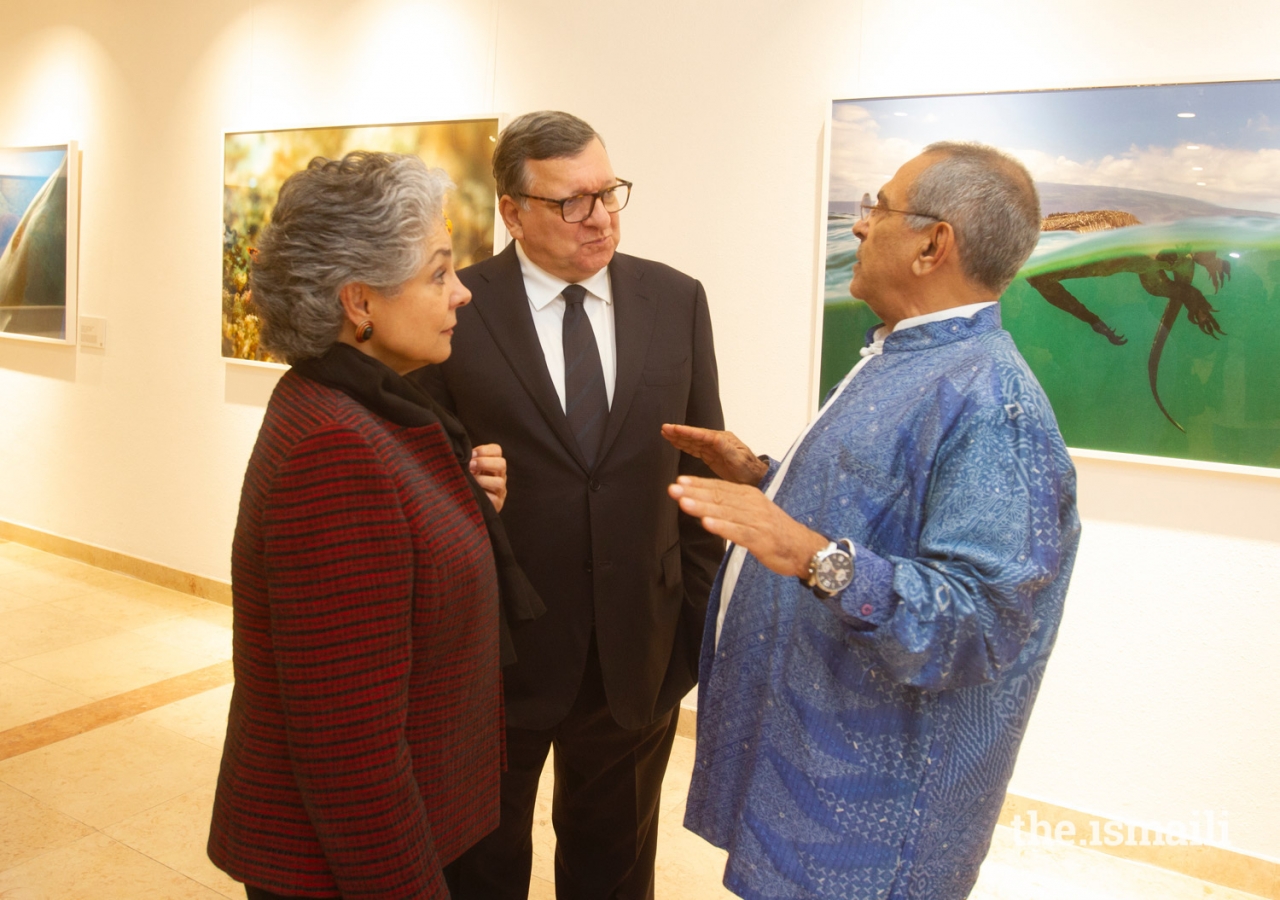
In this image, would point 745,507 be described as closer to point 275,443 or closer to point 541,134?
point 275,443

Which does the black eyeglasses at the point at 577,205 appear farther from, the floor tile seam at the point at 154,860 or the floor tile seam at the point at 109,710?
the floor tile seam at the point at 109,710

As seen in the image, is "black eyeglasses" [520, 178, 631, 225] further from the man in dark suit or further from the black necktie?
the black necktie

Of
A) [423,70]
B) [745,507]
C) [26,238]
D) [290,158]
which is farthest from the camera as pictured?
[26,238]

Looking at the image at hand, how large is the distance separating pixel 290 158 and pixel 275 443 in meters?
3.97

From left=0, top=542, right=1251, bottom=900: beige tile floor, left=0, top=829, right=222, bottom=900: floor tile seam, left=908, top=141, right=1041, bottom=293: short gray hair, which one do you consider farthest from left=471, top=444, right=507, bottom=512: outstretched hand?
left=0, top=829, right=222, bottom=900: floor tile seam

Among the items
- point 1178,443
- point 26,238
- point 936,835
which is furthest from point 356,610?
point 26,238

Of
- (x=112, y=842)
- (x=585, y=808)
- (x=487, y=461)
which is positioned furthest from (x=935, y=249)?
(x=112, y=842)

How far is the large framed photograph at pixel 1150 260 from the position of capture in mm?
2867

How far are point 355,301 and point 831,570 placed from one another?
82 centimetres

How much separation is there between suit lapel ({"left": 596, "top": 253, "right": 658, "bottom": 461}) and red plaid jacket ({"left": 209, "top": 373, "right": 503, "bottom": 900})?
0.62 metres

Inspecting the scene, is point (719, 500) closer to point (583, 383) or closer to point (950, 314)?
point (950, 314)

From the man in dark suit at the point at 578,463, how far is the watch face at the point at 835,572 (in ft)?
2.86

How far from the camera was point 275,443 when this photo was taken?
53.9 inches

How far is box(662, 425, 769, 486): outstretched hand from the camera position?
1860 millimetres
